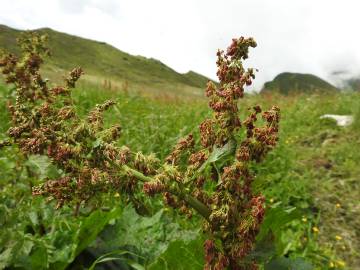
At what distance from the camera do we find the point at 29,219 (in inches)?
126

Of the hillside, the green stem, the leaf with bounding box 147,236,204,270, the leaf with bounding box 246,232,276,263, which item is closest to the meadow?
the leaf with bounding box 147,236,204,270

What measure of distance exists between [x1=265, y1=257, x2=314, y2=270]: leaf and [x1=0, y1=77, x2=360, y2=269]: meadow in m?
0.17

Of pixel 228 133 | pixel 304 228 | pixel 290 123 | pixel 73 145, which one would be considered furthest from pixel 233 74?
pixel 290 123

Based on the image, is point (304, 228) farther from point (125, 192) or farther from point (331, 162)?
point (125, 192)

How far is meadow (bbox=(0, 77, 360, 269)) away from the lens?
2.61 metres

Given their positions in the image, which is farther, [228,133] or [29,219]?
[29,219]

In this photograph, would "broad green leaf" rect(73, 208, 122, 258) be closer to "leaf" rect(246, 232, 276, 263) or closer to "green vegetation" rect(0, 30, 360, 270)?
"green vegetation" rect(0, 30, 360, 270)

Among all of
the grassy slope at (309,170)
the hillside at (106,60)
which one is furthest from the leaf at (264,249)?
the hillside at (106,60)

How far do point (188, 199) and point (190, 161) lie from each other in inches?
6.3

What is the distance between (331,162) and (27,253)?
551cm

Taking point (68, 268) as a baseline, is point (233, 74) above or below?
above

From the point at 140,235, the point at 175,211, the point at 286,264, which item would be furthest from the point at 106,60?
the point at 286,264

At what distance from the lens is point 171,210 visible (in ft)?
16.3

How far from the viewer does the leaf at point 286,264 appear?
6.85 ft
